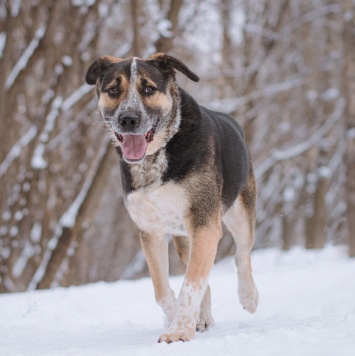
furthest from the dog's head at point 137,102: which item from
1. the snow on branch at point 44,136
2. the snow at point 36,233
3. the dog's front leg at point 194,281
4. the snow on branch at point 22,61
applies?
the snow at point 36,233

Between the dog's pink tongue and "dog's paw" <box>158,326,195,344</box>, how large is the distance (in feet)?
4.09

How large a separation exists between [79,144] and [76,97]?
5.68 m

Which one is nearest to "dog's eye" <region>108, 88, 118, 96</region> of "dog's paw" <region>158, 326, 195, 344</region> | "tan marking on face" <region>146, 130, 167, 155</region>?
"tan marking on face" <region>146, 130, 167, 155</region>

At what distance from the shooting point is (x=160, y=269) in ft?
18.4

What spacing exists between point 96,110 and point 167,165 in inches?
456

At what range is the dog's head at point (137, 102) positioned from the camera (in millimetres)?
5016

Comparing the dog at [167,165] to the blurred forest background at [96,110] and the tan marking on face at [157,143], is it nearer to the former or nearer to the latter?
the tan marking on face at [157,143]

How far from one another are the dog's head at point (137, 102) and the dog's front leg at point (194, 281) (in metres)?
0.70

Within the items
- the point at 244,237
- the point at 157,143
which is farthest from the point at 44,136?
the point at 157,143

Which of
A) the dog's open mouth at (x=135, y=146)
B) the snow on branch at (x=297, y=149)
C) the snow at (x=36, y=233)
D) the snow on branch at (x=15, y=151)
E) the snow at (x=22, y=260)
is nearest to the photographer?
the dog's open mouth at (x=135, y=146)

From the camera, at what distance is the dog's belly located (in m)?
5.17

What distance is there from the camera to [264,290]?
832 cm

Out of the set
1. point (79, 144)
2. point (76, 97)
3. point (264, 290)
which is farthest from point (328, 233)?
point (264, 290)

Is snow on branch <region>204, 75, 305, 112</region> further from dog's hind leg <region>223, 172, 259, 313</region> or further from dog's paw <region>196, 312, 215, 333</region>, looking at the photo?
dog's paw <region>196, 312, 215, 333</region>
